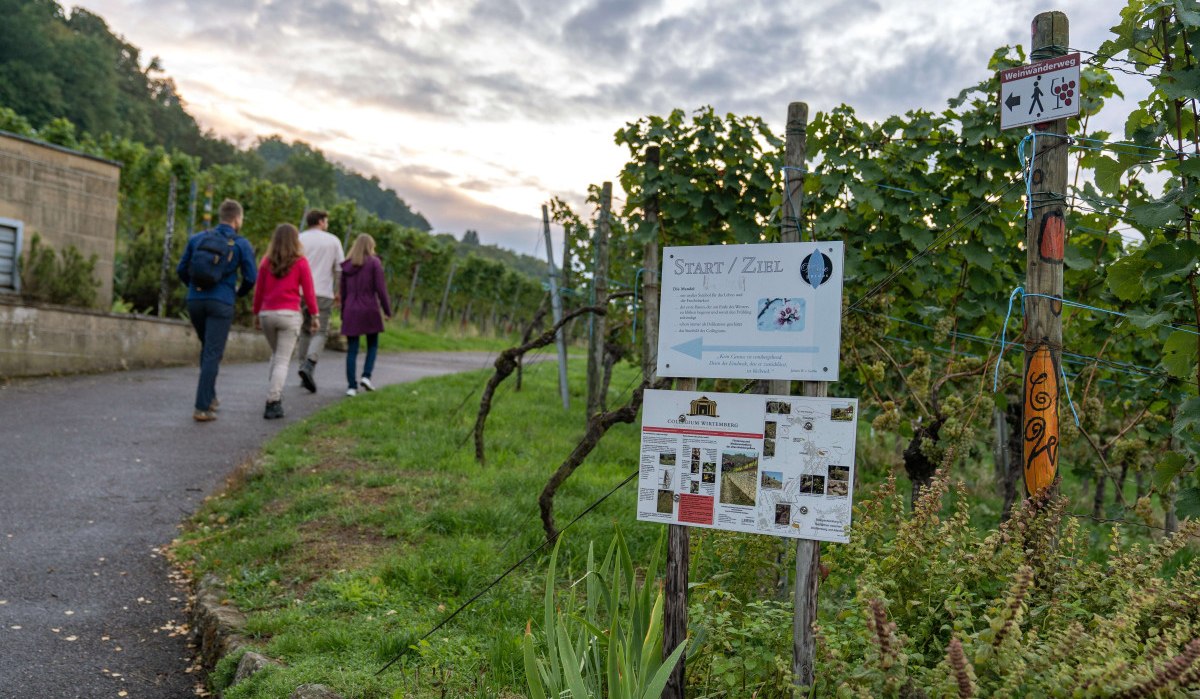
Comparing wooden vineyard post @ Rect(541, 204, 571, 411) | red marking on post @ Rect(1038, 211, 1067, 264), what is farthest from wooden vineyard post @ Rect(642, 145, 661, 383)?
wooden vineyard post @ Rect(541, 204, 571, 411)

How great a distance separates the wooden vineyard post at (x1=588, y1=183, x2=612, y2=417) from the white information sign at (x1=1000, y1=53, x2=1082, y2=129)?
4.19m

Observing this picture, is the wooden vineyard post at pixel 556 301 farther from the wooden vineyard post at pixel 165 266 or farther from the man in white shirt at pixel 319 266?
the wooden vineyard post at pixel 165 266

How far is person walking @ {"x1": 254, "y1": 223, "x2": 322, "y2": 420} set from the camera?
8.86 metres

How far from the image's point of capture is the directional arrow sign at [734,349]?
285 centimetres

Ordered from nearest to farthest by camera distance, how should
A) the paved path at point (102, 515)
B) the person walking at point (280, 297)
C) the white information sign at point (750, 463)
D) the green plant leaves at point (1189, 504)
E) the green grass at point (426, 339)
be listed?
the white information sign at point (750, 463) → the green plant leaves at point (1189, 504) → the paved path at point (102, 515) → the person walking at point (280, 297) → the green grass at point (426, 339)

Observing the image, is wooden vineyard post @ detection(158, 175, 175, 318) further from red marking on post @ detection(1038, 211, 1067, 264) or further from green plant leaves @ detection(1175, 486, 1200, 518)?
green plant leaves @ detection(1175, 486, 1200, 518)

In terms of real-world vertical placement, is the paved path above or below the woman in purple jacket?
below

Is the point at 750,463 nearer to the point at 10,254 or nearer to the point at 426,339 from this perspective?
the point at 10,254

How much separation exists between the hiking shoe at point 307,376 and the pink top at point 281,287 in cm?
160

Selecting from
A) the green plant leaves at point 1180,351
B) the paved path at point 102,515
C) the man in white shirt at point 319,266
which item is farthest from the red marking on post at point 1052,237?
the man in white shirt at point 319,266

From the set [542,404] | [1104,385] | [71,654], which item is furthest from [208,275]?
[1104,385]

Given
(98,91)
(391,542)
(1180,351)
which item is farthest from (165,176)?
(98,91)

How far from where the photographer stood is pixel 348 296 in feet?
34.8

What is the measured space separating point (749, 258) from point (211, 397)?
24.0 feet
